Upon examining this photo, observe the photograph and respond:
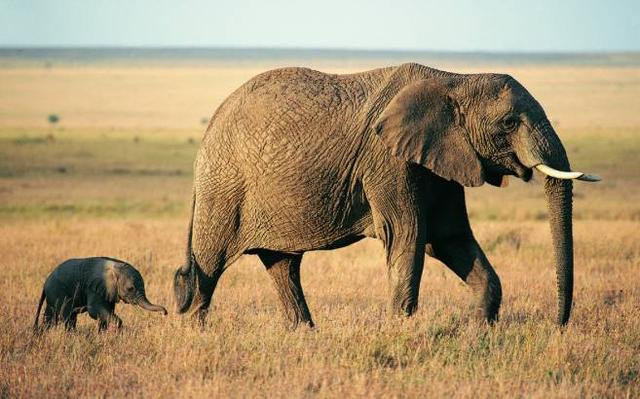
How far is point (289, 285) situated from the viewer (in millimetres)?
10078

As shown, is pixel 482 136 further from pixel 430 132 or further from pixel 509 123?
pixel 430 132

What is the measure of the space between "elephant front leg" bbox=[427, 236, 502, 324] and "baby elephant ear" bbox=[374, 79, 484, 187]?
32.6 inches

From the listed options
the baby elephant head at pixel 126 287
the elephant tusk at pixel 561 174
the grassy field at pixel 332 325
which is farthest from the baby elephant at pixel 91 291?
the elephant tusk at pixel 561 174

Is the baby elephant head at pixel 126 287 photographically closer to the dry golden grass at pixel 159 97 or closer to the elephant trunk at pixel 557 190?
the elephant trunk at pixel 557 190

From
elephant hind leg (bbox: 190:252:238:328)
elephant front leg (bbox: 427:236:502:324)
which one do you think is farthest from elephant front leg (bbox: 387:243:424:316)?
elephant hind leg (bbox: 190:252:238:328)

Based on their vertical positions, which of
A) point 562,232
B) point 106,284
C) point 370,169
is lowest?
point 106,284

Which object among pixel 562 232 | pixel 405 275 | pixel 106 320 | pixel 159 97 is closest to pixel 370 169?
pixel 405 275

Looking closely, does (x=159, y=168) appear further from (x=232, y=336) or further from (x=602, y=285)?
(x=232, y=336)

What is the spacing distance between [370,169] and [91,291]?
247cm

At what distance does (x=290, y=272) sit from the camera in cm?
1011

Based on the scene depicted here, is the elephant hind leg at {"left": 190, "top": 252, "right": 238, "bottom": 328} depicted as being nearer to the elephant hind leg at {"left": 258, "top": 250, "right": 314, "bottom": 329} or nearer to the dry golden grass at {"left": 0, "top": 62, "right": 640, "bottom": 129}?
the elephant hind leg at {"left": 258, "top": 250, "right": 314, "bottom": 329}

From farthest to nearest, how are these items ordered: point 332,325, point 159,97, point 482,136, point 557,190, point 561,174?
point 159,97
point 332,325
point 482,136
point 557,190
point 561,174

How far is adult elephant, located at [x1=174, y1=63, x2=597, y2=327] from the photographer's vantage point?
355 inches

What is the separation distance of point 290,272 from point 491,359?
7.56ft
